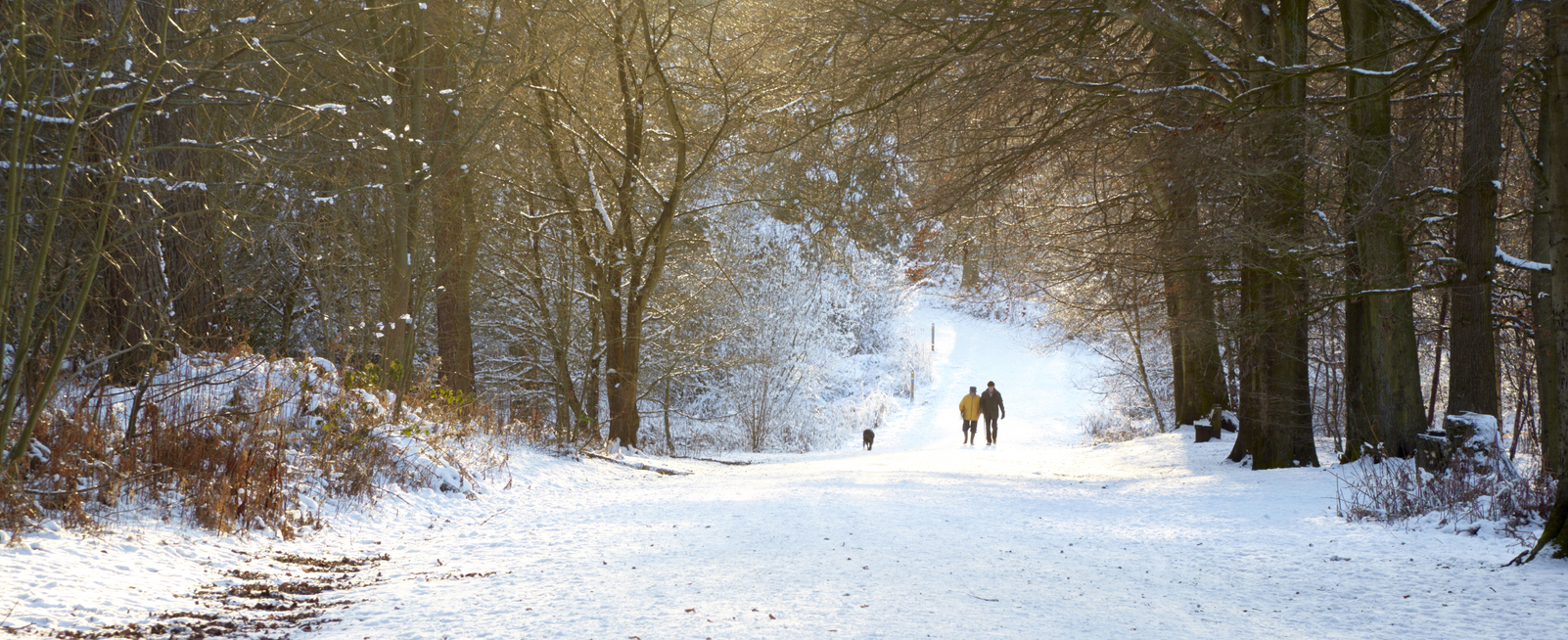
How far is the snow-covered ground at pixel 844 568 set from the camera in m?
4.16

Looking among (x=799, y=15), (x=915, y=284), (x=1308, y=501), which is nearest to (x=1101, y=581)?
(x=1308, y=501)

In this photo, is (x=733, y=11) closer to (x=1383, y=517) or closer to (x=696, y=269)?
(x=696, y=269)

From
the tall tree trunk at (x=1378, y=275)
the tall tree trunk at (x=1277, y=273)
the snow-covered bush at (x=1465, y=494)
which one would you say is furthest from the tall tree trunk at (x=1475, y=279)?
the tall tree trunk at (x=1277, y=273)

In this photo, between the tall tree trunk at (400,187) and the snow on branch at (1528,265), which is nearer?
the snow on branch at (1528,265)

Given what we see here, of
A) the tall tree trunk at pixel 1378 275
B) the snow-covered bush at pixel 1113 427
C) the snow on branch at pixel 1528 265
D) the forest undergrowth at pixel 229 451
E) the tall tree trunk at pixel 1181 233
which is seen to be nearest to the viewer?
the forest undergrowth at pixel 229 451

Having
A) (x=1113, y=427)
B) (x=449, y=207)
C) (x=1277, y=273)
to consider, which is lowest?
(x=1113, y=427)

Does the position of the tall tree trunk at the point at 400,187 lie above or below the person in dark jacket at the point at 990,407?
above

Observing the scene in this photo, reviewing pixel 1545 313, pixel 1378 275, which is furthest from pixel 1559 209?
pixel 1378 275

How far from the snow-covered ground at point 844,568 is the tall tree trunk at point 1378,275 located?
1.10m

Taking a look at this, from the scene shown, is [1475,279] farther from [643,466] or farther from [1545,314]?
[643,466]

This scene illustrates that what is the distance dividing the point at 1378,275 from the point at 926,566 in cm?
691

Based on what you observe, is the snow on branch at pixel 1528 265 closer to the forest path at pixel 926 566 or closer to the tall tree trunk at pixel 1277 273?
the tall tree trunk at pixel 1277 273

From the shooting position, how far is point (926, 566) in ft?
18.3

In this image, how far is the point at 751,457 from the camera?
58.5ft
